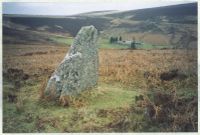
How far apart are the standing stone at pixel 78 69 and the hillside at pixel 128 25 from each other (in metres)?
0.18

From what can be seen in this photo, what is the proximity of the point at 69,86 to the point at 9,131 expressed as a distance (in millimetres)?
873

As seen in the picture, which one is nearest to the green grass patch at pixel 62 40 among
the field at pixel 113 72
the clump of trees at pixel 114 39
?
the field at pixel 113 72

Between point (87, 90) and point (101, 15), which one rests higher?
point (101, 15)

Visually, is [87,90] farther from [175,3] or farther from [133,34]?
[175,3]

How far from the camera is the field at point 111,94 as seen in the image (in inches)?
224

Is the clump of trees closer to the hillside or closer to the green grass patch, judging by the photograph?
the hillside

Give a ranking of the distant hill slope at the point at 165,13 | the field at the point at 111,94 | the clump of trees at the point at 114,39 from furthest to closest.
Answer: the clump of trees at the point at 114,39 < the distant hill slope at the point at 165,13 < the field at the point at 111,94

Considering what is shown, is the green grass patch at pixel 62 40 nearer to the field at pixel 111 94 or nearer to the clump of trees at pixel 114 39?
the field at pixel 111 94

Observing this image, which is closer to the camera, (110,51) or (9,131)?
(9,131)

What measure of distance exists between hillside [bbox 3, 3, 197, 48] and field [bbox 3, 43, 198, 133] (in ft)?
0.47

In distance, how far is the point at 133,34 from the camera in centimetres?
607

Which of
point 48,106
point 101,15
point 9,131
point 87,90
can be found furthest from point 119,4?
point 9,131

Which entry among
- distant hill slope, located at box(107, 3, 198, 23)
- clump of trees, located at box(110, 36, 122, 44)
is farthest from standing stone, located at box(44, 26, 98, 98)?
distant hill slope, located at box(107, 3, 198, 23)

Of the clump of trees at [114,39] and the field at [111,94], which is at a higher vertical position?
the clump of trees at [114,39]
